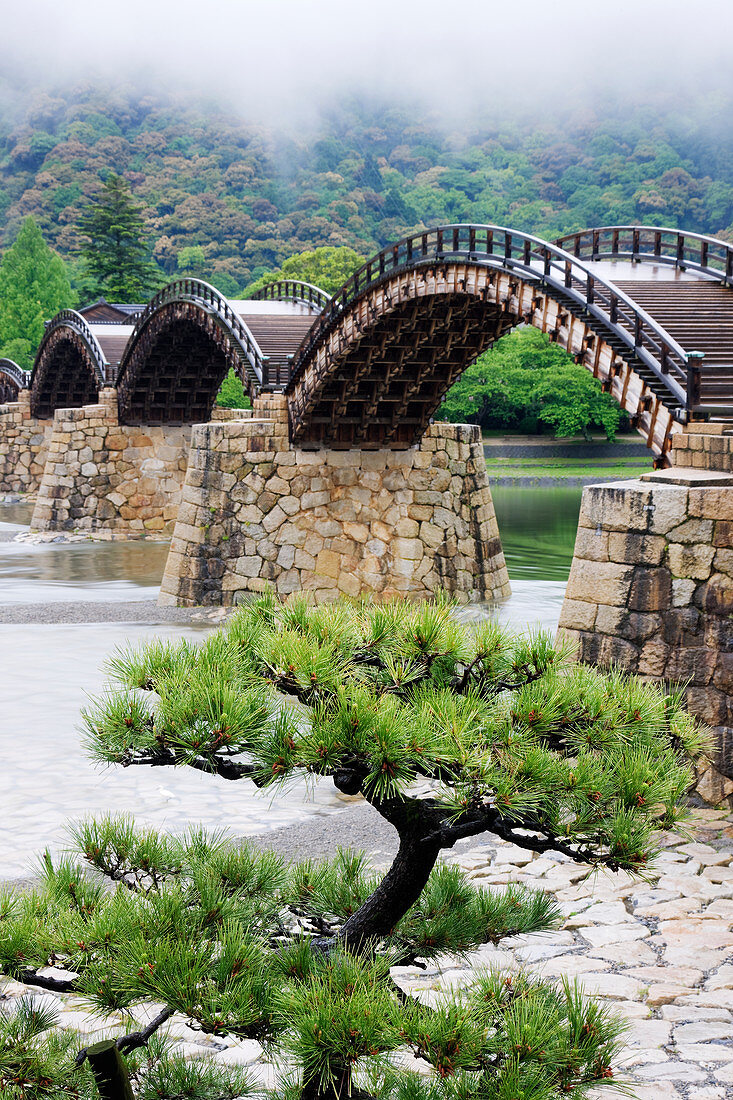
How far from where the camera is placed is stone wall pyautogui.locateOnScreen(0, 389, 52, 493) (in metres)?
40.9

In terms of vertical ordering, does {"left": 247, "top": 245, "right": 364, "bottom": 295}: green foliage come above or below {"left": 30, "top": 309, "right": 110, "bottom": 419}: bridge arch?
above

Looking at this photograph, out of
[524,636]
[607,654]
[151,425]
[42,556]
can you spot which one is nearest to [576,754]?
[524,636]

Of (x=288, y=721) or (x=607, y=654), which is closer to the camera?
(x=288, y=721)

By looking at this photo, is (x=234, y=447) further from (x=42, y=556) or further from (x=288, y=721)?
(x=288, y=721)

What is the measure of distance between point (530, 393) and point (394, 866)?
4711 centimetres

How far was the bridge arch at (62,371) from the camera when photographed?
3462cm

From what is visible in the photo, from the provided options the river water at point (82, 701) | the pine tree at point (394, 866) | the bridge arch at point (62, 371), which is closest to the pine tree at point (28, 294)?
the bridge arch at point (62, 371)

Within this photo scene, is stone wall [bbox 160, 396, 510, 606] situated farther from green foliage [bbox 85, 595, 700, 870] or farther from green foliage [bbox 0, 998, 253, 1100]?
green foliage [bbox 0, 998, 253, 1100]

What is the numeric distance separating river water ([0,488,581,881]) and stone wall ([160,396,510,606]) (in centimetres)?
125

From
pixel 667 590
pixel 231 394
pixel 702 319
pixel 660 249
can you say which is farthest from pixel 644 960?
pixel 231 394

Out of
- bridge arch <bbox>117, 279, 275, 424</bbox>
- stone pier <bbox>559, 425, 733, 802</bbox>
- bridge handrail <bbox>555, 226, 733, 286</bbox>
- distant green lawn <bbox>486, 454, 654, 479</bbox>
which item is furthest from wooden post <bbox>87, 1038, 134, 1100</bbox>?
distant green lawn <bbox>486, 454, 654, 479</bbox>

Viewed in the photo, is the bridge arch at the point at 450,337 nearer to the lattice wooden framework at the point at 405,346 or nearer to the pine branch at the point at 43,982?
the lattice wooden framework at the point at 405,346

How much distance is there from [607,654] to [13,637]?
983 centimetres

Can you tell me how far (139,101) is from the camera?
12381cm
